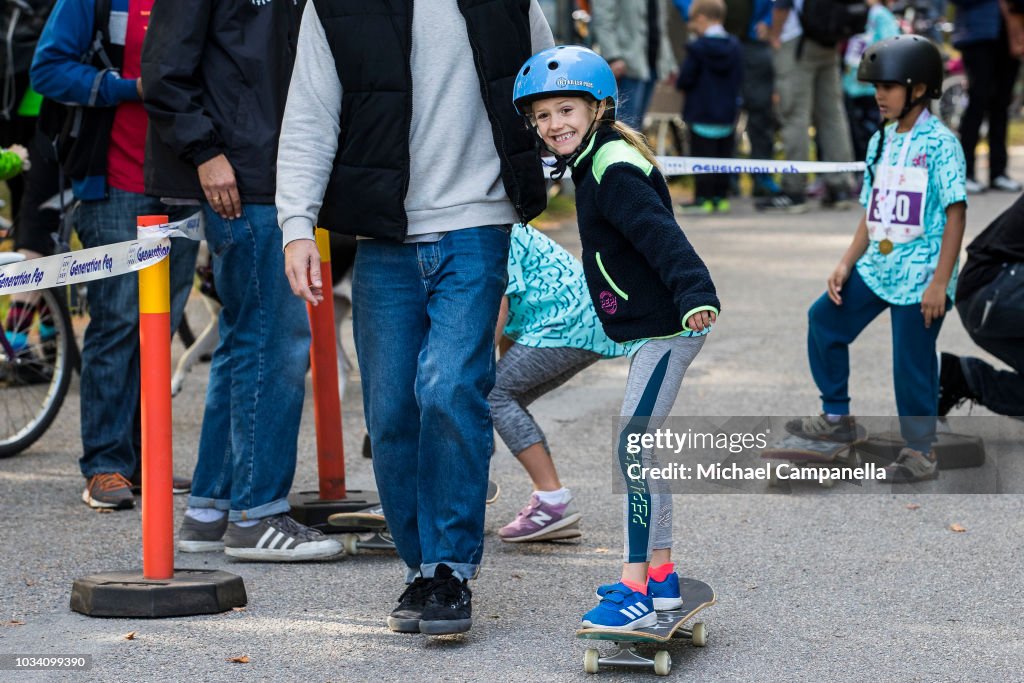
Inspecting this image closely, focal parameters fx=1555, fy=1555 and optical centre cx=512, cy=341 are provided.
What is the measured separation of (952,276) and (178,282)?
2.83 meters

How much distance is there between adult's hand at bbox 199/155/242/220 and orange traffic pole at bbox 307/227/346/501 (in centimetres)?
58

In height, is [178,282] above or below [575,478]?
above

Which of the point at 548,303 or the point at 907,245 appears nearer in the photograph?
the point at 548,303

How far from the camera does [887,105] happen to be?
5750 millimetres

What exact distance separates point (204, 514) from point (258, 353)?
0.61m

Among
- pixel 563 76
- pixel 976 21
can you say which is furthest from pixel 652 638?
pixel 976 21

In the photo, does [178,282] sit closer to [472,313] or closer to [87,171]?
[87,171]

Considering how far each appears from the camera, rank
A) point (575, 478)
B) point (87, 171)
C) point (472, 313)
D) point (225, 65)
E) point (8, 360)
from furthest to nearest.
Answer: point (8, 360), point (575, 478), point (87, 171), point (225, 65), point (472, 313)

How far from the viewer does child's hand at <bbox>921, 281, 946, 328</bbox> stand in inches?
222

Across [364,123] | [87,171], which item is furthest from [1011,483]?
[87,171]

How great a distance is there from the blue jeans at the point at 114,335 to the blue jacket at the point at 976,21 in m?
9.17

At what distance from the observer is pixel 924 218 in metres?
5.71

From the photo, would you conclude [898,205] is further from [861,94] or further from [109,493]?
[861,94]

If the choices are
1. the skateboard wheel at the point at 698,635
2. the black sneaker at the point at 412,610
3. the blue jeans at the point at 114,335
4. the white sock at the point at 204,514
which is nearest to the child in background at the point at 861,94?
the blue jeans at the point at 114,335
